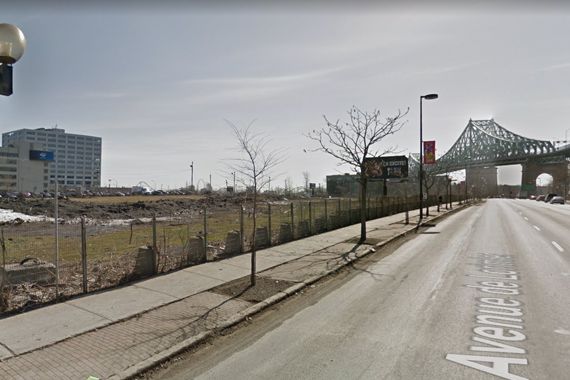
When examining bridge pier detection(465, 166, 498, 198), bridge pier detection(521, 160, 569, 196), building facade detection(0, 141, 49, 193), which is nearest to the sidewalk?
building facade detection(0, 141, 49, 193)

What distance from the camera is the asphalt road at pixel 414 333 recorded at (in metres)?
3.92

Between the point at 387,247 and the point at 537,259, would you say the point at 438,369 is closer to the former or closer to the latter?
the point at 537,259

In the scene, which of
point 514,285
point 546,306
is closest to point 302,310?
point 546,306

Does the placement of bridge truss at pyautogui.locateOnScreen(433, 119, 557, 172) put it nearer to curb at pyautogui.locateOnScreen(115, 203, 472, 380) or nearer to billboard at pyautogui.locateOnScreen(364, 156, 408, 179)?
billboard at pyautogui.locateOnScreen(364, 156, 408, 179)

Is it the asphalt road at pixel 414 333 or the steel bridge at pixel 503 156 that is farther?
the steel bridge at pixel 503 156

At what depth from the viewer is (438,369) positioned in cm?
388

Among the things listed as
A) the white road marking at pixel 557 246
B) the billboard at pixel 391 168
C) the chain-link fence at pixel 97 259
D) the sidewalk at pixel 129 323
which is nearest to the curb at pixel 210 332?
the sidewalk at pixel 129 323

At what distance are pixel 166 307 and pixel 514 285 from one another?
257 inches

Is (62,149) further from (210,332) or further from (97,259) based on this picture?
(210,332)

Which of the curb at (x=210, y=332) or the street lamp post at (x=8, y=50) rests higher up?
the street lamp post at (x=8, y=50)

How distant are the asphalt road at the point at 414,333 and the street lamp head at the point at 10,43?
376 centimetres

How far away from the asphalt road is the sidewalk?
1.52 ft

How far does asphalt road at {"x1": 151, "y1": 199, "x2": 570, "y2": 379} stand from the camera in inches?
154

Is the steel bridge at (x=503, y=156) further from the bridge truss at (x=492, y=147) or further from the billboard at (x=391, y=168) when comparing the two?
the billboard at (x=391, y=168)
